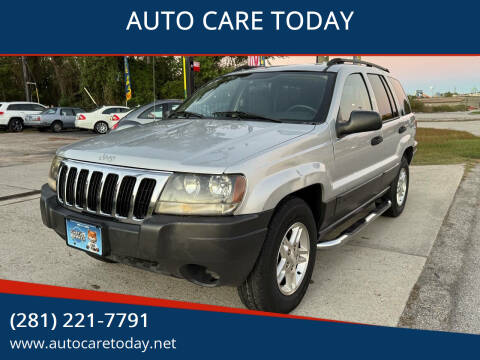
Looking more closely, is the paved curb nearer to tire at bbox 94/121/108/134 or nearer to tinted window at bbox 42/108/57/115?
tire at bbox 94/121/108/134

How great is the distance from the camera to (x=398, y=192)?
5.57m

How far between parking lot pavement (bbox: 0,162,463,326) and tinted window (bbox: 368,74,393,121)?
134cm

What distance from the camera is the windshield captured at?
11.9ft

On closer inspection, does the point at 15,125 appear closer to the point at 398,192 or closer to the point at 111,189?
the point at 398,192

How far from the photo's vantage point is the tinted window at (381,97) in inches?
185

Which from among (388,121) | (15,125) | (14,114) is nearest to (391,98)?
(388,121)

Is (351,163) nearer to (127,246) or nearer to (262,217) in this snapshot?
(262,217)

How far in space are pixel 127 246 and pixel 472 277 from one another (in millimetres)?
Result: 2920

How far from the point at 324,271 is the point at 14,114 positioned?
871 inches

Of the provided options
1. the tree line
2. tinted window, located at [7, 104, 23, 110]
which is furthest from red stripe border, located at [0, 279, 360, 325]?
the tree line

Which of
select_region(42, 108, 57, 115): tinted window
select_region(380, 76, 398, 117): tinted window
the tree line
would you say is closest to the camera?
select_region(380, 76, 398, 117): tinted window

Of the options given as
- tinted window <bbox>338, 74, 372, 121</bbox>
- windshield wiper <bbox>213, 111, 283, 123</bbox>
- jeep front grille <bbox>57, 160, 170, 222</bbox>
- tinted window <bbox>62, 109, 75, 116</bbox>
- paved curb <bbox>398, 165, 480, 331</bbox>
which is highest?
tinted window <bbox>338, 74, 372, 121</bbox>

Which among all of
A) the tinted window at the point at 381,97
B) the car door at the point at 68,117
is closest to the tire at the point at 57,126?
the car door at the point at 68,117

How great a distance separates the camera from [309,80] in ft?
12.8
